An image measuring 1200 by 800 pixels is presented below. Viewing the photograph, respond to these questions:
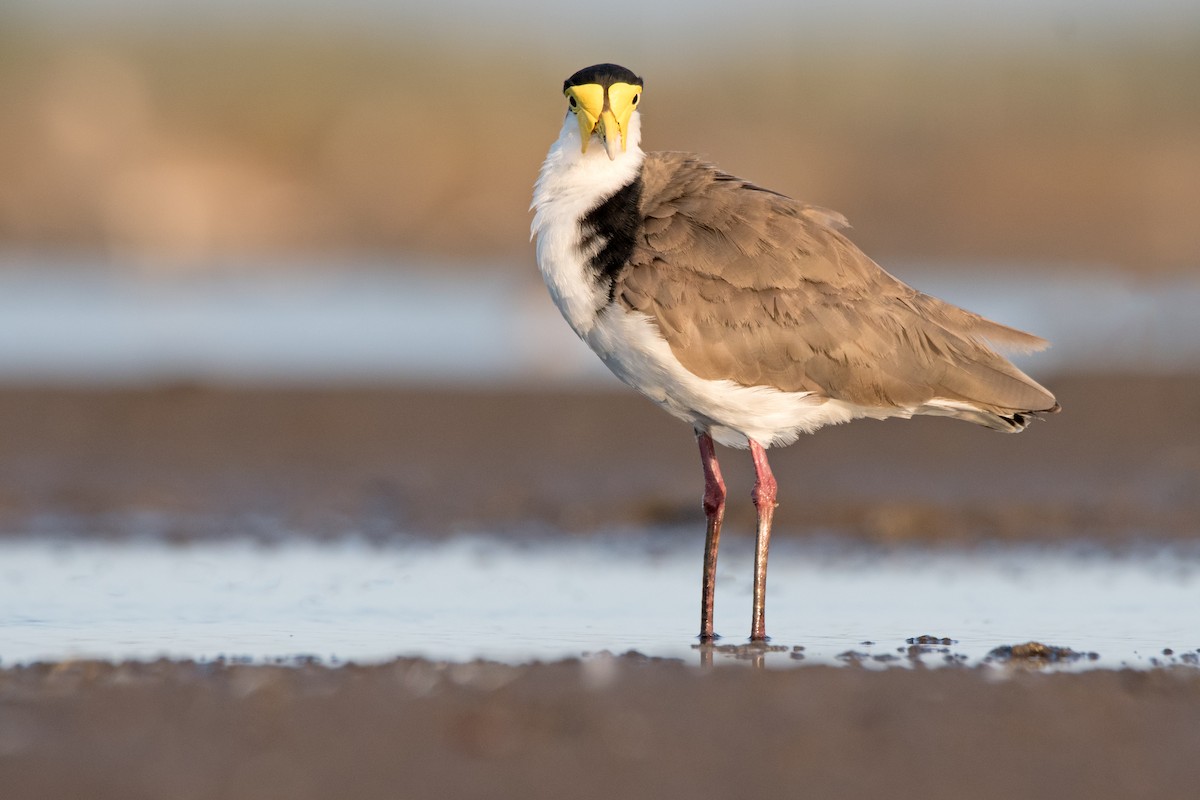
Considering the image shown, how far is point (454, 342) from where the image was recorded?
2114cm

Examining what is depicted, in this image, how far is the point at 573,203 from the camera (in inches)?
327

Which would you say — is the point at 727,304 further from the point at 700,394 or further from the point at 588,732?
the point at 588,732

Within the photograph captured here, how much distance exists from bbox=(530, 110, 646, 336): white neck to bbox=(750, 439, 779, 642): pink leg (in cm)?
111

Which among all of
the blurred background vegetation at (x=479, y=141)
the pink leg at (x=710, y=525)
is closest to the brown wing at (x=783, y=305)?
the pink leg at (x=710, y=525)

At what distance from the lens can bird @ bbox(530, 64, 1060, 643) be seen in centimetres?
816

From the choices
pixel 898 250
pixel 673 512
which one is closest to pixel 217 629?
pixel 673 512

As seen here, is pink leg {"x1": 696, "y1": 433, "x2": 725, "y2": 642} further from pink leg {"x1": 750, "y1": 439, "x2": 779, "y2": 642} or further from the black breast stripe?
the black breast stripe

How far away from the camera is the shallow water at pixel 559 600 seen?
7.82 meters

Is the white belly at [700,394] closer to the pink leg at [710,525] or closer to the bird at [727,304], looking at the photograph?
the bird at [727,304]

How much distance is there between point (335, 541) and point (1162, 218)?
2665 cm

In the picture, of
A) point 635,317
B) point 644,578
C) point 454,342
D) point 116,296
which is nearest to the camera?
point 635,317

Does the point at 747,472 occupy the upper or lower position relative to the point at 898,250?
lower

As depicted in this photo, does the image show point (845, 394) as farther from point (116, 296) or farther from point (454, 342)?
point (116, 296)

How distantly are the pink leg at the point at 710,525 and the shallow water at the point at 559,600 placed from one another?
0.12 metres
